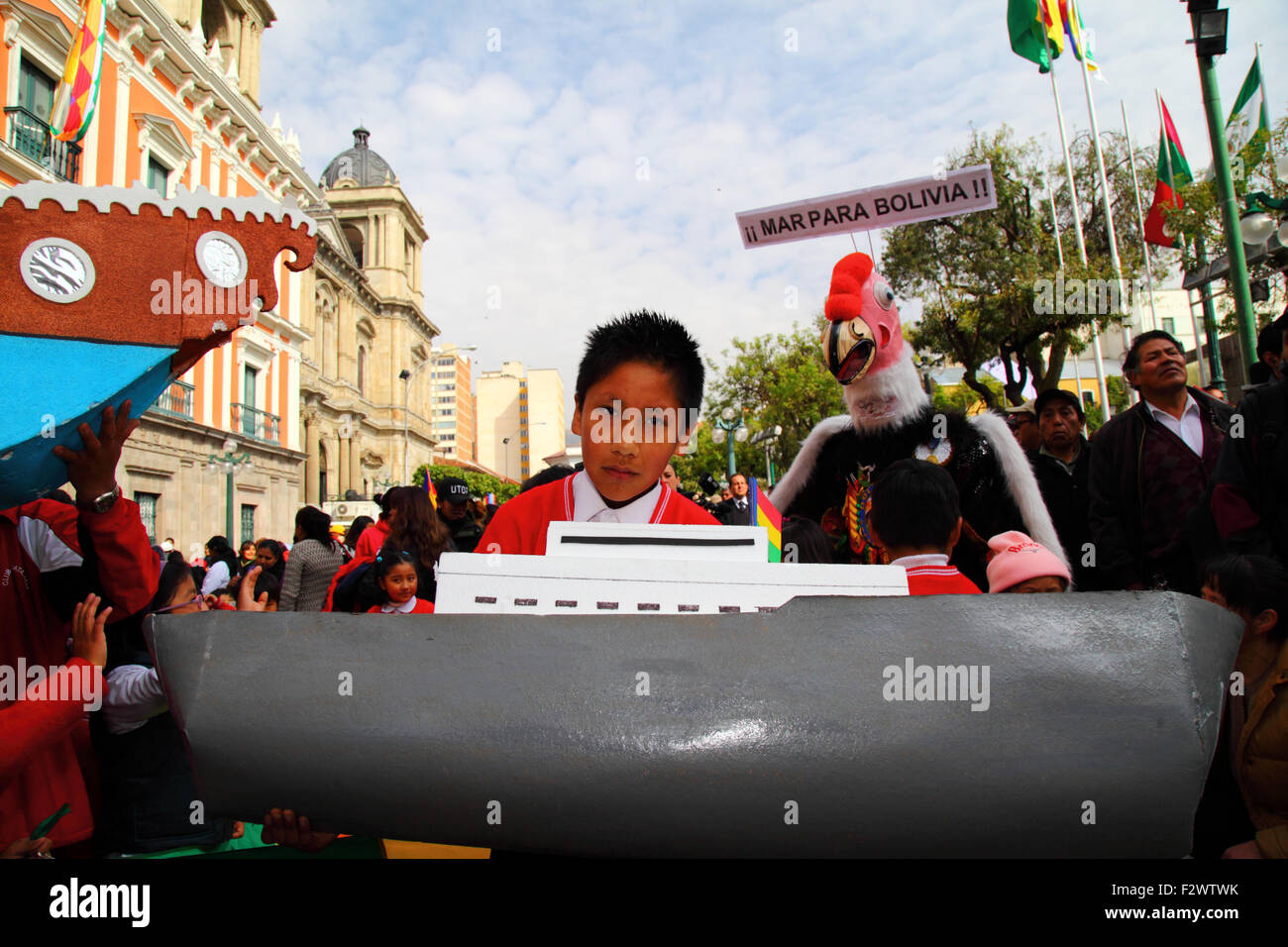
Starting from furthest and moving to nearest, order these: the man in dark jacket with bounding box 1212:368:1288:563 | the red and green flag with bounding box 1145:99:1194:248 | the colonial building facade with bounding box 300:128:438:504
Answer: the colonial building facade with bounding box 300:128:438:504 < the red and green flag with bounding box 1145:99:1194:248 < the man in dark jacket with bounding box 1212:368:1288:563

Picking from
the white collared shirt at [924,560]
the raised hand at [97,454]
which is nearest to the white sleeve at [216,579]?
the raised hand at [97,454]

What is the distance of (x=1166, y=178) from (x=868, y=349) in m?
17.2

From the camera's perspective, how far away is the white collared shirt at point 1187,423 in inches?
149

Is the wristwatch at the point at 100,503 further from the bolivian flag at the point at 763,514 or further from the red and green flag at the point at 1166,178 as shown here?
the red and green flag at the point at 1166,178

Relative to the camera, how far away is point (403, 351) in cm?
6072

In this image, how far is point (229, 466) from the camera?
81.3 feet

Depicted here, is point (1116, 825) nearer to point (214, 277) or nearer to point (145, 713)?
point (214, 277)

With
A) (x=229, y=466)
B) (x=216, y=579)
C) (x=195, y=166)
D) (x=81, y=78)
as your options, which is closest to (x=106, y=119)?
(x=195, y=166)

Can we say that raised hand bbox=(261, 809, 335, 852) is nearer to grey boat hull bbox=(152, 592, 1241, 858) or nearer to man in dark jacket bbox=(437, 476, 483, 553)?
grey boat hull bbox=(152, 592, 1241, 858)

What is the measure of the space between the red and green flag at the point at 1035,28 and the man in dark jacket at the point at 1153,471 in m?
17.7

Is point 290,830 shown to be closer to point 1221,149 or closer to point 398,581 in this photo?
point 398,581

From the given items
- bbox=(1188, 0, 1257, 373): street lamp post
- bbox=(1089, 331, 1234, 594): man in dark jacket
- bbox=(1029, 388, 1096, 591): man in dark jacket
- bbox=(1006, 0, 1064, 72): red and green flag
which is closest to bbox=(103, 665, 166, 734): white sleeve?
bbox=(1089, 331, 1234, 594): man in dark jacket

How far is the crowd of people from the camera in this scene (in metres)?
1.98

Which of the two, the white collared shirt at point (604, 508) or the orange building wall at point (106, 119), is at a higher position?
the orange building wall at point (106, 119)
